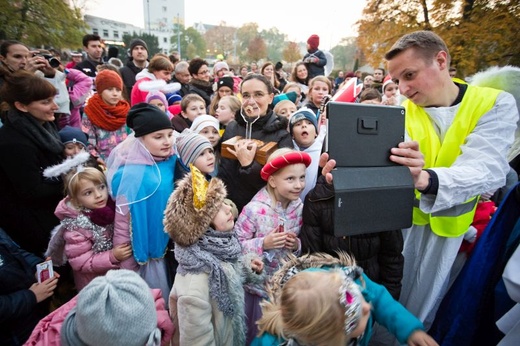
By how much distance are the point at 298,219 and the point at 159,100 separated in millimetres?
2769

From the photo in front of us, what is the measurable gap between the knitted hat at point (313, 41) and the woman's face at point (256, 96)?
4.52m

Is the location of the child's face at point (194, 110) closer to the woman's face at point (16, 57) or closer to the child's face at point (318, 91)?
the child's face at point (318, 91)

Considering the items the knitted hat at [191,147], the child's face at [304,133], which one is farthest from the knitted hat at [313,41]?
the knitted hat at [191,147]

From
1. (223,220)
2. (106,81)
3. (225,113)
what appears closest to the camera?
(223,220)

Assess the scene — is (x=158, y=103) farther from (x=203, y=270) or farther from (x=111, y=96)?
(x=203, y=270)

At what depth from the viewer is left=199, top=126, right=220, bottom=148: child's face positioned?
3059 millimetres

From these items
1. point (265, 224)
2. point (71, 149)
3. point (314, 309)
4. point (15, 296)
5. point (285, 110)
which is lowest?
point (15, 296)

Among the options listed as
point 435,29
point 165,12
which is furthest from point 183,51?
point 435,29

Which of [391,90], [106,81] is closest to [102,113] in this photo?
[106,81]

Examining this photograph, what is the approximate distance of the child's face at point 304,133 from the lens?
2.88 m

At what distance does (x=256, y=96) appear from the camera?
2.93 meters

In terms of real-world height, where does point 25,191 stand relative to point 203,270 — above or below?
above

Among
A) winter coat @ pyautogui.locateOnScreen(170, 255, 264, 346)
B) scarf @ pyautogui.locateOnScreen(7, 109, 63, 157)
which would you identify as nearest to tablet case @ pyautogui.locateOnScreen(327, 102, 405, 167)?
winter coat @ pyautogui.locateOnScreen(170, 255, 264, 346)

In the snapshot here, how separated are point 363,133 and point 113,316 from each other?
144cm
